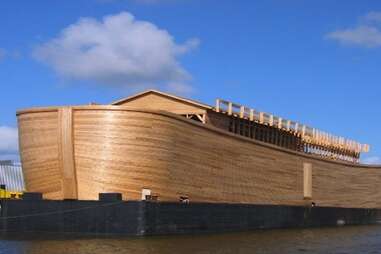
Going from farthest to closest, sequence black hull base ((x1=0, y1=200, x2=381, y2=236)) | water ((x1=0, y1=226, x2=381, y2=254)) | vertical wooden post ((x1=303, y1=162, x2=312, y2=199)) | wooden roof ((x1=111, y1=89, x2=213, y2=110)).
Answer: vertical wooden post ((x1=303, y1=162, x2=312, y2=199)) < wooden roof ((x1=111, y1=89, x2=213, y2=110)) < black hull base ((x1=0, y1=200, x2=381, y2=236)) < water ((x1=0, y1=226, x2=381, y2=254))

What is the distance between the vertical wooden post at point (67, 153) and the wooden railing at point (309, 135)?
8.50 m

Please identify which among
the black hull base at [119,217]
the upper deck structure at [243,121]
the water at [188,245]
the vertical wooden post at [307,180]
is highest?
the upper deck structure at [243,121]

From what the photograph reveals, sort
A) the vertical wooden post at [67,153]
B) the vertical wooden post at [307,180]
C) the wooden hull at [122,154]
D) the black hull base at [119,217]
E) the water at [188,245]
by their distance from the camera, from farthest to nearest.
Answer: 1. the vertical wooden post at [307,180]
2. the vertical wooden post at [67,153]
3. the wooden hull at [122,154]
4. the black hull base at [119,217]
5. the water at [188,245]

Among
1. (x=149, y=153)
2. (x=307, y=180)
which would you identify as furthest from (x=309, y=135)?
(x=149, y=153)

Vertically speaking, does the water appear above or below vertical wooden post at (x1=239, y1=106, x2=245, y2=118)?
below

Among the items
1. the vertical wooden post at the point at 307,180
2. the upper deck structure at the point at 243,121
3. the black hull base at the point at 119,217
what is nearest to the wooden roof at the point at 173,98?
the upper deck structure at the point at 243,121

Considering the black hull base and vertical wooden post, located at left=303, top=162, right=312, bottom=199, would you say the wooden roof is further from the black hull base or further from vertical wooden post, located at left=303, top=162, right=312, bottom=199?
vertical wooden post, located at left=303, top=162, right=312, bottom=199

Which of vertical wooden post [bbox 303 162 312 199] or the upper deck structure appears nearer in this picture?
the upper deck structure

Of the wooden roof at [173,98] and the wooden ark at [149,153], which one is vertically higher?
the wooden roof at [173,98]

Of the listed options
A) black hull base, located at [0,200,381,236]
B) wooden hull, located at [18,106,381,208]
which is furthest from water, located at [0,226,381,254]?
wooden hull, located at [18,106,381,208]

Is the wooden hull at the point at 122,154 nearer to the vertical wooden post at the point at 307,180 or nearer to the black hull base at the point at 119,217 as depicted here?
the black hull base at the point at 119,217

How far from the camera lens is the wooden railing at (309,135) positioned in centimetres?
3362

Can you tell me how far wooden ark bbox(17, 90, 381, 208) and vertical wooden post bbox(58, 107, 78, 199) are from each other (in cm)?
4

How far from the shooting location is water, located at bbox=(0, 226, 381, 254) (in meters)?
20.9
